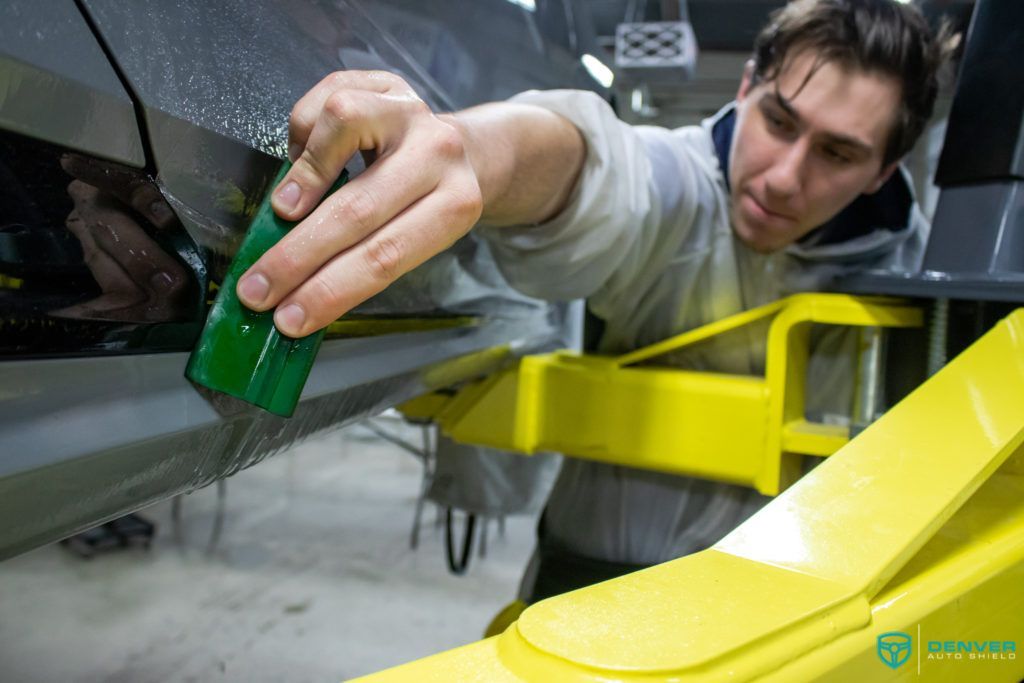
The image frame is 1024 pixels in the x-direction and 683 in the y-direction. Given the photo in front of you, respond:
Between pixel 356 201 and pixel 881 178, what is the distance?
32.9 inches

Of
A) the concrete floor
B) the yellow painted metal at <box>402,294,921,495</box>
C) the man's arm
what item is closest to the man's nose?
the yellow painted metal at <box>402,294,921,495</box>

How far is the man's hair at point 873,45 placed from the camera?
2.90 ft

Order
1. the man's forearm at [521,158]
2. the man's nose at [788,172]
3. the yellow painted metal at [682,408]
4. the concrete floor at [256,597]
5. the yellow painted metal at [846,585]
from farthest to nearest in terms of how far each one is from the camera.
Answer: the concrete floor at [256,597], the man's nose at [788,172], the yellow painted metal at [682,408], the man's forearm at [521,158], the yellow painted metal at [846,585]

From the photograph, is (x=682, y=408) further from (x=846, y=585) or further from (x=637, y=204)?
(x=846, y=585)

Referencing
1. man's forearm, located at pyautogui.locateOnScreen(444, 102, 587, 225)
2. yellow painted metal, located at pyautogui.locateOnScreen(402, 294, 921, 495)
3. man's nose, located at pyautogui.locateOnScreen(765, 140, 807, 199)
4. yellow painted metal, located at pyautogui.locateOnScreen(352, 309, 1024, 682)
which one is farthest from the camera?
man's nose, located at pyautogui.locateOnScreen(765, 140, 807, 199)

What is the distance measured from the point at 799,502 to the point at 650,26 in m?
1.98

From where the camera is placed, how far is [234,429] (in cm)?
44

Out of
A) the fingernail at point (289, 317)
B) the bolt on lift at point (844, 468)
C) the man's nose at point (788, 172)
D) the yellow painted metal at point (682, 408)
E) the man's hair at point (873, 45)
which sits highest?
the man's hair at point (873, 45)

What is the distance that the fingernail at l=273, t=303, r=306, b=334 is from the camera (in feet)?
1.26

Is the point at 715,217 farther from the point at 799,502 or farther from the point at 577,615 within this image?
the point at 577,615

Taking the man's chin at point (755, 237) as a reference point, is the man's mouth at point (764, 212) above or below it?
above

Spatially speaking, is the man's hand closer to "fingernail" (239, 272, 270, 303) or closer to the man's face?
"fingernail" (239, 272, 270, 303)

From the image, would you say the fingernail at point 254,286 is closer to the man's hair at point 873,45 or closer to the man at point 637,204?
the man at point 637,204

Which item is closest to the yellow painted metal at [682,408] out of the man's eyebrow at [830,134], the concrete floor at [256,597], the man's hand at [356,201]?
the man's eyebrow at [830,134]
